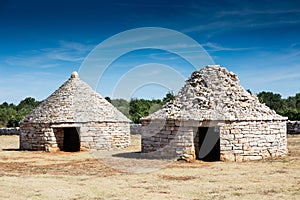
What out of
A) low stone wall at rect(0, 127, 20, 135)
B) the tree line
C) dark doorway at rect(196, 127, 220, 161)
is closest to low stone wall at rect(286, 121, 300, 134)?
→ the tree line

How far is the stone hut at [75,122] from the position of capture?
2042 centimetres

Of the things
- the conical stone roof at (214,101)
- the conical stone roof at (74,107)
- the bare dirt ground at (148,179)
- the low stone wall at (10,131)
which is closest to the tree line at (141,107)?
the low stone wall at (10,131)

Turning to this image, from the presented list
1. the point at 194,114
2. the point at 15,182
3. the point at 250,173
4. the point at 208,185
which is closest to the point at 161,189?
the point at 208,185

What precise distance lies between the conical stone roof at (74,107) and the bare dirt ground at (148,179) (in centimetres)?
478

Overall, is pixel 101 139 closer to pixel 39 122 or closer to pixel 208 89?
pixel 39 122

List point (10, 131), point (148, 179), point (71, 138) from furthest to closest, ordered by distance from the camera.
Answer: point (10, 131) < point (71, 138) < point (148, 179)

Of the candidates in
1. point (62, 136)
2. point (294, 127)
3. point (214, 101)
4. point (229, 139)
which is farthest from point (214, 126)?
point (294, 127)

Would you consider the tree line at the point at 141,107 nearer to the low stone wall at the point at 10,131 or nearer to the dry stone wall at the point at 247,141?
the low stone wall at the point at 10,131

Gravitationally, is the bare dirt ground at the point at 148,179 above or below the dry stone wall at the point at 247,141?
below

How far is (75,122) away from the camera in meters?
20.5

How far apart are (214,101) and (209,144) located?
167 centimetres

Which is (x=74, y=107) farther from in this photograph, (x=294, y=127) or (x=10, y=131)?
(x=10, y=131)

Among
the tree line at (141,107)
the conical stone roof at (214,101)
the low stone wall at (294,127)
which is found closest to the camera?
the conical stone roof at (214,101)

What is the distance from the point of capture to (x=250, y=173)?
38.8 feet
